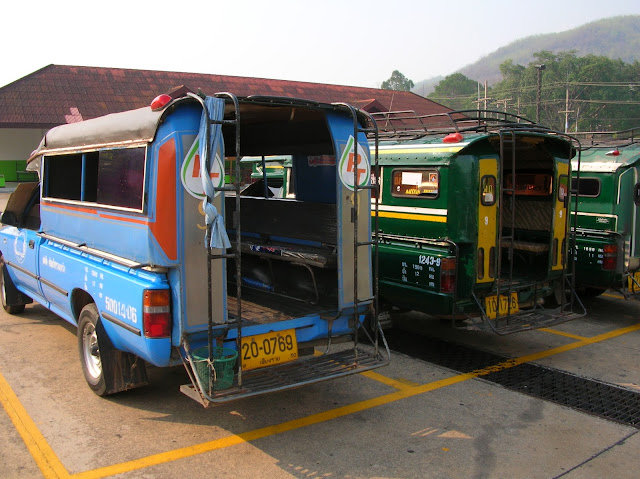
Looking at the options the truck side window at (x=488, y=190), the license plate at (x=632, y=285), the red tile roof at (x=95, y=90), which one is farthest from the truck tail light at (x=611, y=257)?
the red tile roof at (x=95, y=90)

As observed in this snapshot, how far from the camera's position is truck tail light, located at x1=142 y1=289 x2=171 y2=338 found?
409cm

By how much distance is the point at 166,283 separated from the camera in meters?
4.15

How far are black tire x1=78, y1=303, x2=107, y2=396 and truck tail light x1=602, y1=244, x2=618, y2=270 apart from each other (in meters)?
6.44

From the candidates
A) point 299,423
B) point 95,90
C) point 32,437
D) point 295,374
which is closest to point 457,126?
point 295,374

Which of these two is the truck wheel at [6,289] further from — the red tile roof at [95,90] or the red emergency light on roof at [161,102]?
the red tile roof at [95,90]

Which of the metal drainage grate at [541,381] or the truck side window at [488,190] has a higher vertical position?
the truck side window at [488,190]

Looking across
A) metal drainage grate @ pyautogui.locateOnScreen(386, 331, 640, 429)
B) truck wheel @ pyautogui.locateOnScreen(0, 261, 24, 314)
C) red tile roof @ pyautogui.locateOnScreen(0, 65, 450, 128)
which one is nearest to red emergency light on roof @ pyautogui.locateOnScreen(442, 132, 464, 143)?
metal drainage grate @ pyautogui.locateOnScreen(386, 331, 640, 429)

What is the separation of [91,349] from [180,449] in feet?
4.81

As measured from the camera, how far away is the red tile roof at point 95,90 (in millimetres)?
24891

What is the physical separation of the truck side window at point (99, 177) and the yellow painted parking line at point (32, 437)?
5.97 feet

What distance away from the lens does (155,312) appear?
410 cm

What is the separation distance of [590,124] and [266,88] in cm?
4789

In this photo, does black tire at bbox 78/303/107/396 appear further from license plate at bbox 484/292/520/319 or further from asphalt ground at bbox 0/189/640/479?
license plate at bbox 484/292/520/319

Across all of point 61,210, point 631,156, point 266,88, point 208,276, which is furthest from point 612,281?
point 266,88
